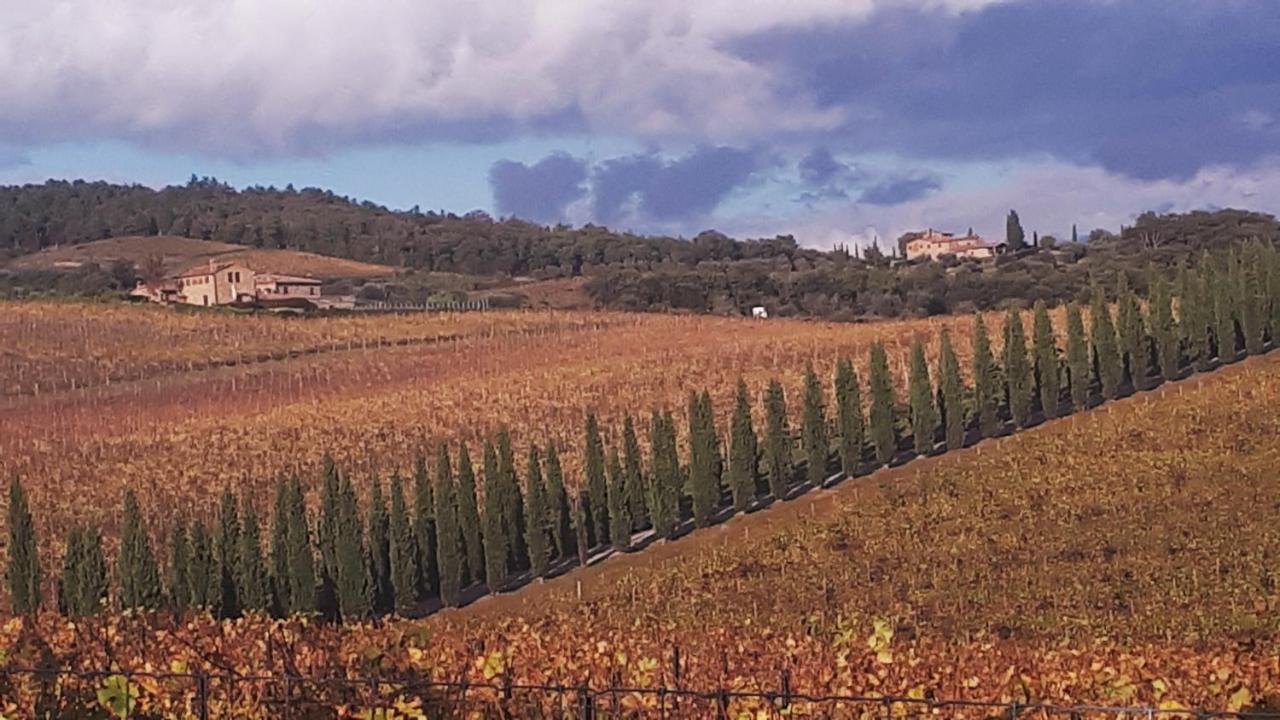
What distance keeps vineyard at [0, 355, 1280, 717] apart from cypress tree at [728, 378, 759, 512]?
87 cm

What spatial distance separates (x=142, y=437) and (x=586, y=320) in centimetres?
3810

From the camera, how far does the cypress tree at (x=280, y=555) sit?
125 feet

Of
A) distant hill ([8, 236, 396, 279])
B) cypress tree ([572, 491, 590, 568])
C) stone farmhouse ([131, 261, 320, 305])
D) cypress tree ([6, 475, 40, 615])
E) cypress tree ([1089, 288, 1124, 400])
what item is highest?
distant hill ([8, 236, 396, 279])

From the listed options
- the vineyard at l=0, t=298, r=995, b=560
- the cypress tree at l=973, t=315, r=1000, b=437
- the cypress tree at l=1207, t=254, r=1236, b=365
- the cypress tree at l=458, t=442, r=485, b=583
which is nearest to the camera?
the cypress tree at l=458, t=442, r=485, b=583

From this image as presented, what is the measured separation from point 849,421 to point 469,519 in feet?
44.3

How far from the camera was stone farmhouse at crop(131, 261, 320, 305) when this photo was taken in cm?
11344

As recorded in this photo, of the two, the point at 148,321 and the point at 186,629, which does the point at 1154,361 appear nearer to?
the point at 186,629

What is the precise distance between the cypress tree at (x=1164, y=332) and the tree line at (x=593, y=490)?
7cm

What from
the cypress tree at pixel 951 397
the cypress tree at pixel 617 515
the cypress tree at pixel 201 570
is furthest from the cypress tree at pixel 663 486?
the cypress tree at pixel 201 570

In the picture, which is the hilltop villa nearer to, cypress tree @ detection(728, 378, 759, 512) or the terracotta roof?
the terracotta roof

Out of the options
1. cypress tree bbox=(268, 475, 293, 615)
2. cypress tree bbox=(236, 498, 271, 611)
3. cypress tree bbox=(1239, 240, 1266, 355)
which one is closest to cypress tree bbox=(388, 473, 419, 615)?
cypress tree bbox=(268, 475, 293, 615)

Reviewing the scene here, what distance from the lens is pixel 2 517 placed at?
48.5 metres

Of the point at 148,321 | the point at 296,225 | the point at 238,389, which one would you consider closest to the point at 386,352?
the point at 238,389

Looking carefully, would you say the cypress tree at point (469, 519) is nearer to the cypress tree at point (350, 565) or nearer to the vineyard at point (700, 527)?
the vineyard at point (700, 527)
